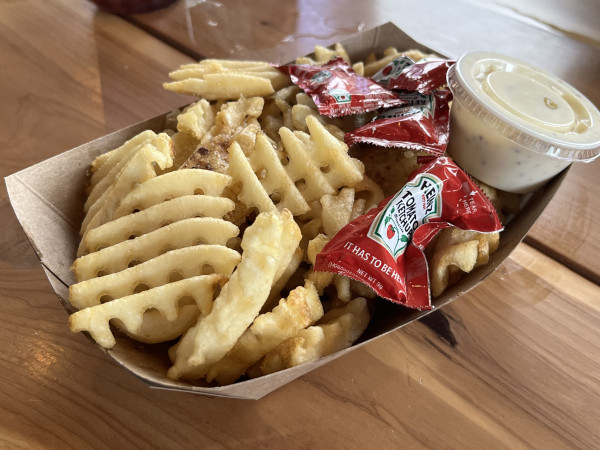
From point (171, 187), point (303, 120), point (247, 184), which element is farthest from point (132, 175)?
point (303, 120)

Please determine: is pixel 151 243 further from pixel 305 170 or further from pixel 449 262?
pixel 449 262

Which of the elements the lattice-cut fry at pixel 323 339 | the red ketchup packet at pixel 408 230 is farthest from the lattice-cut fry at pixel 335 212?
the lattice-cut fry at pixel 323 339

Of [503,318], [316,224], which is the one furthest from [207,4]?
[503,318]

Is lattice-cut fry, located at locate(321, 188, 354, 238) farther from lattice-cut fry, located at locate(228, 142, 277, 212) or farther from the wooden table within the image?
the wooden table

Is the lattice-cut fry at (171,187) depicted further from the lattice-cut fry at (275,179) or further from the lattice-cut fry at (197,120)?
the lattice-cut fry at (197,120)

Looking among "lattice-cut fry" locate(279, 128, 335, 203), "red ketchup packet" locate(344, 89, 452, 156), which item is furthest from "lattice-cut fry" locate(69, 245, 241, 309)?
"red ketchup packet" locate(344, 89, 452, 156)

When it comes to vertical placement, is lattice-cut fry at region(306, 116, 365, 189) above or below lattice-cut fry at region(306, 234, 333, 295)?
above
